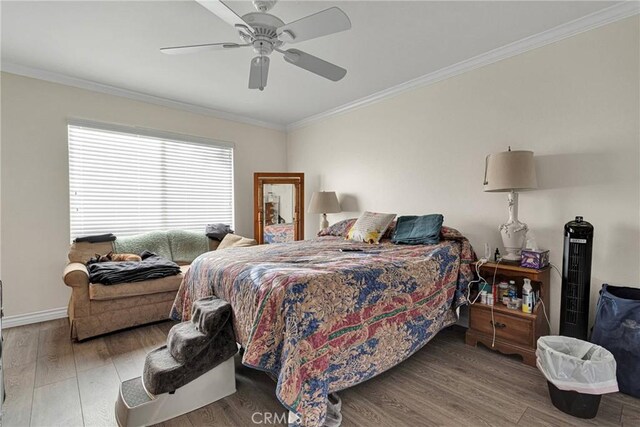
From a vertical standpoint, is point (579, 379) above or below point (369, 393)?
above

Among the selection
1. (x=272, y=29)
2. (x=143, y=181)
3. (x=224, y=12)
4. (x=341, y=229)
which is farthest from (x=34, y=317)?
(x=272, y=29)

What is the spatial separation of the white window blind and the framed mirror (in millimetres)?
482

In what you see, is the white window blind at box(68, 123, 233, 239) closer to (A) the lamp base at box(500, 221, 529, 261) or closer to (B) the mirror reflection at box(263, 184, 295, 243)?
(B) the mirror reflection at box(263, 184, 295, 243)

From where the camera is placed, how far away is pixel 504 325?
7.67 feet

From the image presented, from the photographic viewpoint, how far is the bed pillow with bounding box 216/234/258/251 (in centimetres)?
380

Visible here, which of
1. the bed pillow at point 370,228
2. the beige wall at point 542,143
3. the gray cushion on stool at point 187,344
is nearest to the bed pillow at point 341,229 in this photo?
the bed pillow at point 370,228

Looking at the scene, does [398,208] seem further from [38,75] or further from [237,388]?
[38,75]

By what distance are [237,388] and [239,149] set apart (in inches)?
136

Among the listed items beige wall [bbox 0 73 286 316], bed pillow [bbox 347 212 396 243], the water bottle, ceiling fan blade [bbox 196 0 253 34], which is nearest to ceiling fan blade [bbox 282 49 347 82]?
ceiling fan blade [bbox 196 0 253 34]

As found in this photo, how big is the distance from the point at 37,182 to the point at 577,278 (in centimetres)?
485

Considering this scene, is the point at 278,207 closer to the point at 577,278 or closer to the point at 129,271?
the point at 129,271

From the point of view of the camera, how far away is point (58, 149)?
321 centimetres

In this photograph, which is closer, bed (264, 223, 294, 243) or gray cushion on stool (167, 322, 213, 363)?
gray cushion on stool (167, 322, 213, 363)

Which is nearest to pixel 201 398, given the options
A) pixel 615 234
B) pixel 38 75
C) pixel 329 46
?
pixel 329 46
